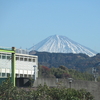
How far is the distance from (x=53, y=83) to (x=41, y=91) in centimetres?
1633

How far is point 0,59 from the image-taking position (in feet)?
196

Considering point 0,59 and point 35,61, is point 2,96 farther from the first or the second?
point 35,61

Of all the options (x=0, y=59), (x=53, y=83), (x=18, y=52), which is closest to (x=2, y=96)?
(x=53, y=83)

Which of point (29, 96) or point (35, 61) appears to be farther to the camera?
point (35, 61)

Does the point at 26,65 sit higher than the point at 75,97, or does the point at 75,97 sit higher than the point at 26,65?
the point at 26,65

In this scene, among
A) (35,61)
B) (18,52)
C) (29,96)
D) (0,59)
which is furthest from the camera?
(35,61)

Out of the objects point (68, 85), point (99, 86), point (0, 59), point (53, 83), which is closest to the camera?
point (99, 86)

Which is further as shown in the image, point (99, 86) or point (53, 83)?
point (53, 83)

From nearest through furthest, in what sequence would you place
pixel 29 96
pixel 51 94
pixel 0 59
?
pixel 29 96
pixel 51 94
pixel 0 59

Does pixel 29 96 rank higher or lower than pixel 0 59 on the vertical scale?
lower

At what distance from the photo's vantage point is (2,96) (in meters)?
38.0

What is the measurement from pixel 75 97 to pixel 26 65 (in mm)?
31057

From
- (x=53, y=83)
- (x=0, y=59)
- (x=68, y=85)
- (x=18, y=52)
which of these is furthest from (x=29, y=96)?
(x=18, y=52)

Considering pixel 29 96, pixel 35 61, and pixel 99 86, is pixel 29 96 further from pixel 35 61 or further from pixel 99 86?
pixel 35 61
